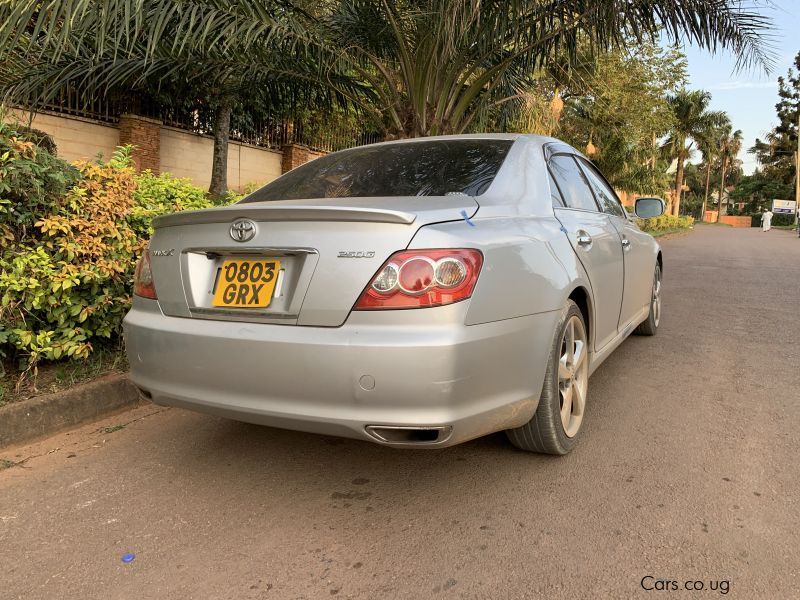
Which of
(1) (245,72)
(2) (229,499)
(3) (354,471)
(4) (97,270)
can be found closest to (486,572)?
(3) (354,471)

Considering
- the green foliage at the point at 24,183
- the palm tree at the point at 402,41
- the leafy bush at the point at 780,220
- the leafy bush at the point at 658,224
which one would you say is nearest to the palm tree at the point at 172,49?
the palm tree at the point at 402,41

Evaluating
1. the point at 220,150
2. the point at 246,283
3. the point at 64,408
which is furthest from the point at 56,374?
the point at 220,150

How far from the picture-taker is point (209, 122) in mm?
13188

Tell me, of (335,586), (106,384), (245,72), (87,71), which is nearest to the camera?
(335,586)

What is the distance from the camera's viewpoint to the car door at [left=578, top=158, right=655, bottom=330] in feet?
12.9

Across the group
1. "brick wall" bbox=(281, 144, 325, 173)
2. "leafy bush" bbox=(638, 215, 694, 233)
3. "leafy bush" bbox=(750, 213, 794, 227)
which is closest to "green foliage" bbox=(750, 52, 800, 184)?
"leafy bush" bbox=(750, 213, 794, 227)

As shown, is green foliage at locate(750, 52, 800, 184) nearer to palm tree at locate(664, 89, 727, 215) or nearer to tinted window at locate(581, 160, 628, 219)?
palm tree at locate(664, 89, 727, 215)

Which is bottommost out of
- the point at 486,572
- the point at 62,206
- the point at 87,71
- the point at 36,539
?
the point at 36,539

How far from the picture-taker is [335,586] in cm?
193

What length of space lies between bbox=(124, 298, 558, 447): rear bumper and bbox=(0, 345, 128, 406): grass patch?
4.78 feet

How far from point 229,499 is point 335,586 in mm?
769

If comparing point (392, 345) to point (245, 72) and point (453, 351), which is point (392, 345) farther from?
point (245, 72)

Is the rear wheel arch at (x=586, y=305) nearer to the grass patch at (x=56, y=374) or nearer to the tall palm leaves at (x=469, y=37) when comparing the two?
the grass patch at (x=56, y=374)

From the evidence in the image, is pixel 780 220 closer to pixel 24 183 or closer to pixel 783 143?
pixel 783 143
